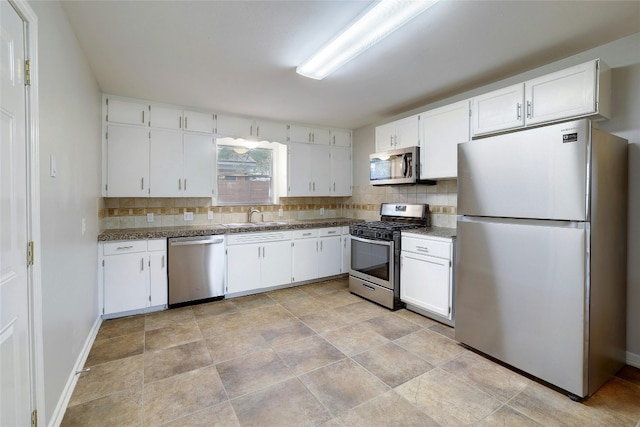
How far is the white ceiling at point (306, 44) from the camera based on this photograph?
189 centimetres

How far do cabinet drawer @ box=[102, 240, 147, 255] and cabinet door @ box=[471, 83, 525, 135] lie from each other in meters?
3.65

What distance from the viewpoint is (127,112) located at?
A: 3.45 metres

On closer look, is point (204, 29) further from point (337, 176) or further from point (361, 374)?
point (337, 176)

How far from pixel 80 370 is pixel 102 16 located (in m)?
2.44

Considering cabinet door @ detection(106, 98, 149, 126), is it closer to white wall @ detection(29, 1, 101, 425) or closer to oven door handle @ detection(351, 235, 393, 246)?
white wall @ detection(29, 1, 101, 425)

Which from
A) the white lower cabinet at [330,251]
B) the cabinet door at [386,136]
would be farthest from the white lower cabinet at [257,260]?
the cabinet door at [386,136]

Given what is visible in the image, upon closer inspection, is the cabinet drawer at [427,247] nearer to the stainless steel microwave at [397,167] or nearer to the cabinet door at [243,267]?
the stainless steel microwave at [397,167]

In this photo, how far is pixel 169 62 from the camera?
8.48ft

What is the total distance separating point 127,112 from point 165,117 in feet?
1.29

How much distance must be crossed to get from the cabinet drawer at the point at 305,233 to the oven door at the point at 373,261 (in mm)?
591

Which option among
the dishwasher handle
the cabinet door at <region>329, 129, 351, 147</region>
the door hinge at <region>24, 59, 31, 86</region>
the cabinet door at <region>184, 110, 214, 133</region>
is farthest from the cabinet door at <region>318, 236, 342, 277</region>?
the door hinge at <region>24, 59, 31, 86</region>

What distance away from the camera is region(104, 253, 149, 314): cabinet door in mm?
3090

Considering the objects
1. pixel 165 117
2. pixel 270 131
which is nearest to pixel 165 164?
pixel 165 117

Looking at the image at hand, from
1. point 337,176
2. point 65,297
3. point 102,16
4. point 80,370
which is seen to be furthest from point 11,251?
point 337,176
